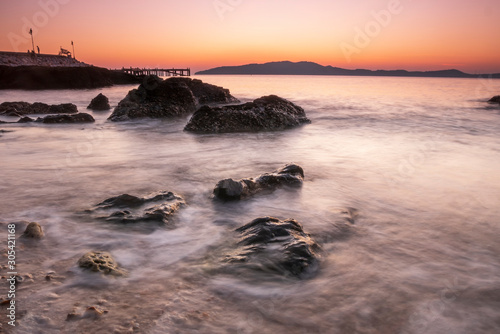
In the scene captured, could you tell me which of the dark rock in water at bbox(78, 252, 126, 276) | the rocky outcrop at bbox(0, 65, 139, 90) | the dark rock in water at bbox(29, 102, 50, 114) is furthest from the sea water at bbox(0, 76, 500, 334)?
the rocky outcrop at bbox(0, 65, 139, 90)

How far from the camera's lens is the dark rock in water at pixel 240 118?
921 centimetres

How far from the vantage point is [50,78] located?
38.9 m

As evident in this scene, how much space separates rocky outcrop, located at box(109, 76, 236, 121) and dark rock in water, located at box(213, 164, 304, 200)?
8.24 meters

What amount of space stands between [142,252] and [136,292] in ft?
1.99

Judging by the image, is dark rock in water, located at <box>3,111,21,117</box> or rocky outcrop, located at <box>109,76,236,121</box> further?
dark rock in water, located at <box>3,111,21,117</box>

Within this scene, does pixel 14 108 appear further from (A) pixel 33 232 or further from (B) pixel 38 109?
(A) pixel 33 232

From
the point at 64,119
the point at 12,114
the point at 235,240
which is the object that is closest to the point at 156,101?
the point at 64,119

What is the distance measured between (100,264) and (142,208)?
44.5 inches

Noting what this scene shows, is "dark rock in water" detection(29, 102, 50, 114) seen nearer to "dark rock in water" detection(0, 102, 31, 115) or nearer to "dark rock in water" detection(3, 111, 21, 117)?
"dark rock in water" detection(0, 102, 31, 115)

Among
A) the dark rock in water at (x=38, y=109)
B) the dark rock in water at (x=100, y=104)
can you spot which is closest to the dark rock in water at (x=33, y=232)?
the dark rock in water at (x=38, y=109)

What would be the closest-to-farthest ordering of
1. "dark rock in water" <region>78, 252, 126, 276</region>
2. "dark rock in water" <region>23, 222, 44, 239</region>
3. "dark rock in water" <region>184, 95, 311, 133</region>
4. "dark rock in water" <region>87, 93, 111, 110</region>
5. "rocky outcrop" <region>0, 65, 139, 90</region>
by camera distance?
1. "dark rock in water" <region>78, 252, 126, 276</region>
2. "dark rock in water" <region>23, 222, 44, 239</region>
3. "dark rock in water" <region>184, 95, 311, 133</region>
4. "dark rock in water" <region>87, 93, 111, 110</region>
5. "rocky outcrop" <region>0, 65, 139, 90</region>

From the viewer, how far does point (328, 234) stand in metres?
3.19

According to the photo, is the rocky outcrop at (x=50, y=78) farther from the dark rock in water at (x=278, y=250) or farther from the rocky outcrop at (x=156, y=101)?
the dark rock in water at (x=278, y=250)

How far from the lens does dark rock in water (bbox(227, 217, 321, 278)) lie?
2.45 metres
